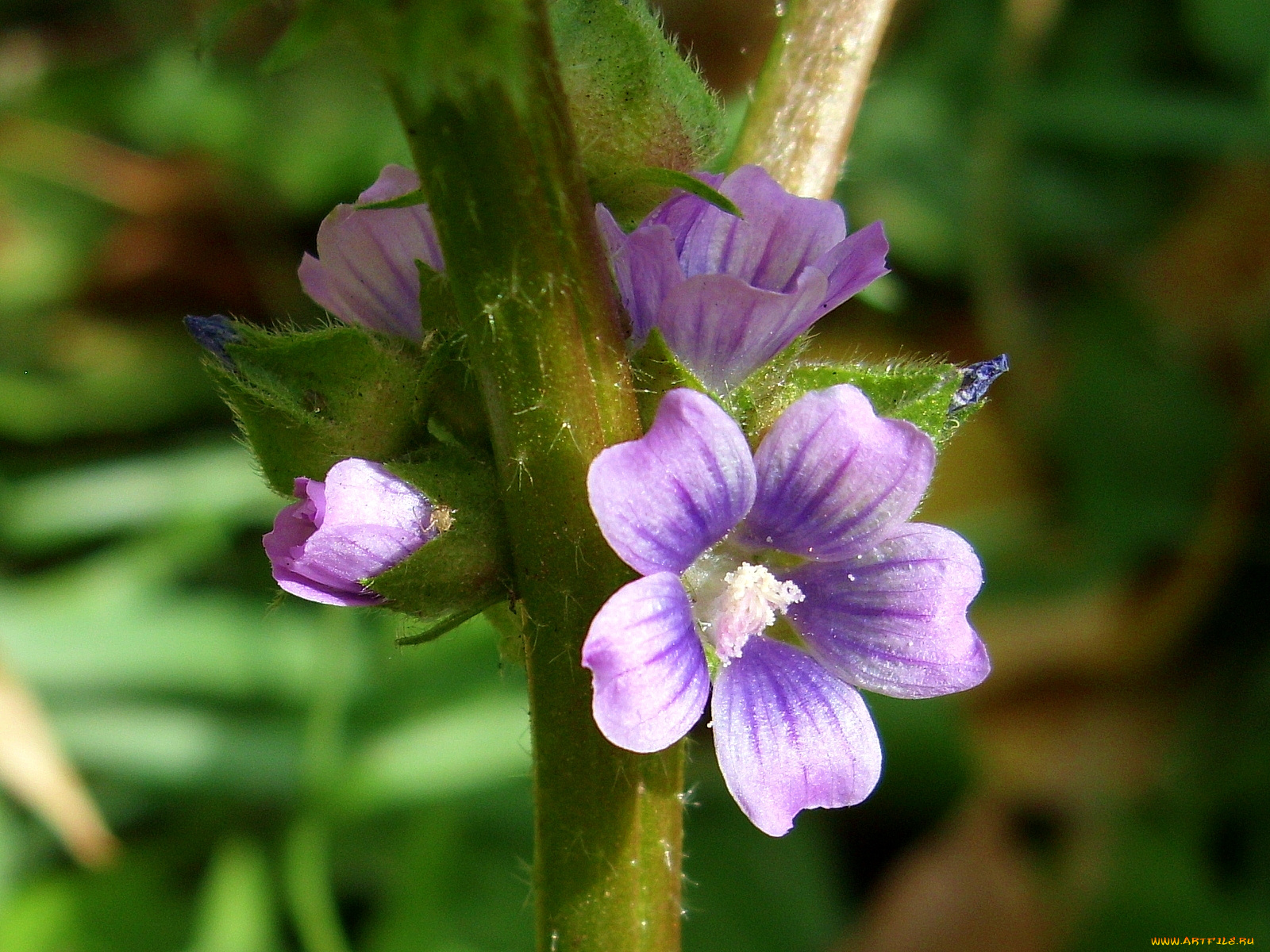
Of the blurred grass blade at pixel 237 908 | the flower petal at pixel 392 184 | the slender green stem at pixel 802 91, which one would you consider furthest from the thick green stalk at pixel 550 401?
the blurred grass blade at pixel 237 908

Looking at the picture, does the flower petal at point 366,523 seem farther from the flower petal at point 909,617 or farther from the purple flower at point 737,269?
the flower petal at point 909,617

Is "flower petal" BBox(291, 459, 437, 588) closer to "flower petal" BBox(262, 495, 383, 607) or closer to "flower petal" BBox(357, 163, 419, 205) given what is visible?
"flower petal" BBox(262, 495, 383, 607)

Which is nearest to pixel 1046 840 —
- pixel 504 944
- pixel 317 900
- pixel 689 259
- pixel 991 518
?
pixel 991 518

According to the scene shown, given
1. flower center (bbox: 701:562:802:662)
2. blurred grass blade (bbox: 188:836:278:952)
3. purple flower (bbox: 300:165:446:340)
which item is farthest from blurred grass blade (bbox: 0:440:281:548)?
flower center (bbox: 701:562:802:662)

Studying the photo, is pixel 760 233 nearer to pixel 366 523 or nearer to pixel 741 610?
pixel 741 610

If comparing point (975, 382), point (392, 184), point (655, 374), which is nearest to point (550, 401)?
point (655, 374)

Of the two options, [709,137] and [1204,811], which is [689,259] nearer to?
[709,137]
